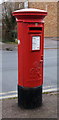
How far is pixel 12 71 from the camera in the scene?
786 cm

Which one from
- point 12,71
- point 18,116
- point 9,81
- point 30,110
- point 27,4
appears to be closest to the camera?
point 18,116

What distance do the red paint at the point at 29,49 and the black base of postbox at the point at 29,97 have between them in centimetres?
10

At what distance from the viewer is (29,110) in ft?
13.7

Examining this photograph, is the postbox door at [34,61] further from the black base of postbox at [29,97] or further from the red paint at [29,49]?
the black base of postbox at [29,97]

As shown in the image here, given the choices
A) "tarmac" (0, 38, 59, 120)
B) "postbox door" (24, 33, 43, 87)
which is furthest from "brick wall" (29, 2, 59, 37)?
"postbox door" (24, 33, 43, 87)

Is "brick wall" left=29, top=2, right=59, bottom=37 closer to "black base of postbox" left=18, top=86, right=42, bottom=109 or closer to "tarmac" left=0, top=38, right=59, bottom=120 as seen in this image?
"tarmac" left=0, top=38, right=59, bottom=120

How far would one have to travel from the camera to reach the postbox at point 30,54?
3.95 m

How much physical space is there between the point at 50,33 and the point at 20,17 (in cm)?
2309

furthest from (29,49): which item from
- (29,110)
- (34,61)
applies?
(29,110)

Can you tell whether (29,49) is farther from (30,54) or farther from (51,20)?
(51,20)

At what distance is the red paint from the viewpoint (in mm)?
3936

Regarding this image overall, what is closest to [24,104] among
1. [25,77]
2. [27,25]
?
[25,77]

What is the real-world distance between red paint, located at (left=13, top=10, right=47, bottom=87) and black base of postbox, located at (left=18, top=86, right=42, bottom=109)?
97mm

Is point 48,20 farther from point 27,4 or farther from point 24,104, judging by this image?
point 24,104
